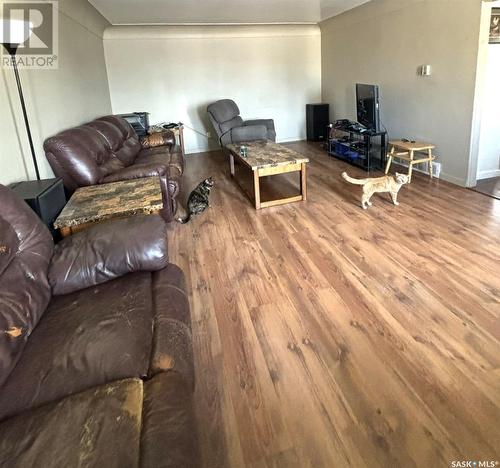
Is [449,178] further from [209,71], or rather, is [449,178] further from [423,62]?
[209,71]

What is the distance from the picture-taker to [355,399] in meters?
1.51

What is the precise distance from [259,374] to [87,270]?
0.91 meters

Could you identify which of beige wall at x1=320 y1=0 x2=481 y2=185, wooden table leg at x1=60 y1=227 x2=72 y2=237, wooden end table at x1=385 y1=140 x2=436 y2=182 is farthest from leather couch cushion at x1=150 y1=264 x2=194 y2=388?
beige wall at x1=320 y1=0 x2=481 y2=185

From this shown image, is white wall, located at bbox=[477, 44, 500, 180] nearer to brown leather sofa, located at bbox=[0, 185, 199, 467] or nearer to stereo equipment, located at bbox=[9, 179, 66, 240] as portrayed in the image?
brown leather sofa, located at bbox=[0, 185, 199, 467]

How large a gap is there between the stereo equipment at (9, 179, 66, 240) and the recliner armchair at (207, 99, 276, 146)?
3.14m

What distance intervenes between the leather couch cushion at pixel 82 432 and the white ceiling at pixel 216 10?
4637 millimetres

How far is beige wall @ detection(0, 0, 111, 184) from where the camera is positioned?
2.44 metres

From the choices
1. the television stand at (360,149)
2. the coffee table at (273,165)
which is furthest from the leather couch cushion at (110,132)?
the television stand at (360,149)

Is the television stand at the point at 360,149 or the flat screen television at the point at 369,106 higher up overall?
the flat screen television at the point at 369,106

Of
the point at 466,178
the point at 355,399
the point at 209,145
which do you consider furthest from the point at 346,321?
the point at 209,145

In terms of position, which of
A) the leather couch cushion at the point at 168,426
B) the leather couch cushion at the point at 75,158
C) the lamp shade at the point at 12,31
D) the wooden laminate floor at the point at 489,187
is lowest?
the wooden laminate floor at the point at 489,187

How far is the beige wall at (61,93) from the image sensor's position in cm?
244

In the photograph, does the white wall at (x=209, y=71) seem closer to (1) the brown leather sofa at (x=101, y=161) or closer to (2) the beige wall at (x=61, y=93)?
(2) the beige wall at (x=61, y=93)

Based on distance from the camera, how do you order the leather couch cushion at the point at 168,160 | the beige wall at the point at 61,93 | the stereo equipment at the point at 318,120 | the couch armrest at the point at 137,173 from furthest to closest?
the stereo equipment at the point at 318,120 < the leather couch cushion at the point at 168,160 < the couch armrest at the point at 137,173 < the beige wall at the point at 61,93
